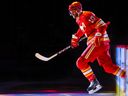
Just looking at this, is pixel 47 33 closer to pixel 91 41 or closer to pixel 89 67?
pixel 91 41

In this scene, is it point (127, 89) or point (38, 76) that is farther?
point (38, 76)

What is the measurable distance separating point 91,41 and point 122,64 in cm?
52

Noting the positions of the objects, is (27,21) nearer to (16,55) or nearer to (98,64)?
(16,55)

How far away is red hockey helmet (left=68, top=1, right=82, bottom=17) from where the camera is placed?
5.20 meters

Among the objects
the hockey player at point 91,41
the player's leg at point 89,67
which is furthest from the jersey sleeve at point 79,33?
the player's leg at point 89,67

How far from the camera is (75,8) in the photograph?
17.1 ft

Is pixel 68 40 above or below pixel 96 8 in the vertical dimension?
below

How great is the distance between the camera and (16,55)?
5395 mm

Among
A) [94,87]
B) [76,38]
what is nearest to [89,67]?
[94,87]

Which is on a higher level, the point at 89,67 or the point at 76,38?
the point at 76,38

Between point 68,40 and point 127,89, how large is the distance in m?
1.13

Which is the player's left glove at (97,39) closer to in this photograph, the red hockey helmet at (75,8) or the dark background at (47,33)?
the dark background at (47,33)

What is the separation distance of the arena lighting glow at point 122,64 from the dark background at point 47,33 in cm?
15

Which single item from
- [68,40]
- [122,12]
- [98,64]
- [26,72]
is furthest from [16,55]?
[122,12]
